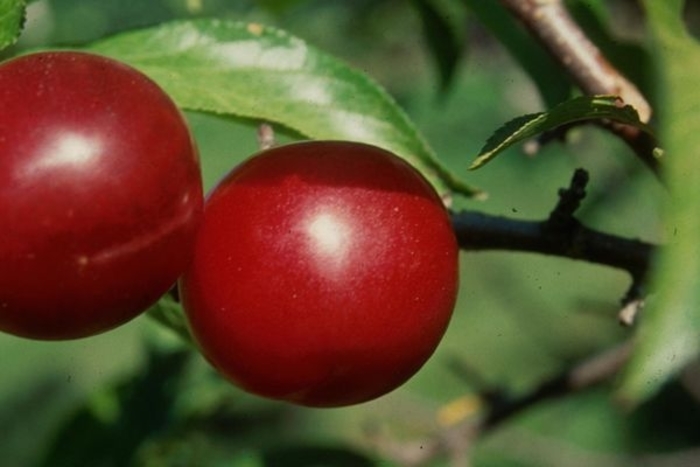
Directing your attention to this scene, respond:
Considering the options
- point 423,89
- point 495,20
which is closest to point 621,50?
point 495,20

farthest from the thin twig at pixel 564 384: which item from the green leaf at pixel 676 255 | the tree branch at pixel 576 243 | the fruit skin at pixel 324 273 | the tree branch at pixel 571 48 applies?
the green leaf at pixel 676 255

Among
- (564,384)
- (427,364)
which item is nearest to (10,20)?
(564,384)

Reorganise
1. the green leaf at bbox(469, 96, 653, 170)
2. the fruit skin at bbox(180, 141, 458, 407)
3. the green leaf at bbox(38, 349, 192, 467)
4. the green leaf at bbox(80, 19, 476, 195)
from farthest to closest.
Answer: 1. the green leaf at bbox(38, 349, 192, 467)
2. the green leaf at bbox(80, 19, 476, 195)
3. the fruit skin at bbox(180, 141, 458, 407)
4. the green leaf at bbox(469, 96, 653, 170)

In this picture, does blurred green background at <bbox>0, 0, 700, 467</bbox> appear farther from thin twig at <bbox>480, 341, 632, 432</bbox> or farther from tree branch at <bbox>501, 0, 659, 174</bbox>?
tree branch at <bbox>501, 0, 659, 174</bbox>

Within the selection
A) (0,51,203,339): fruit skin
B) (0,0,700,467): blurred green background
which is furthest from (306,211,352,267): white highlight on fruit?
(0,0,700,467): blurred green background

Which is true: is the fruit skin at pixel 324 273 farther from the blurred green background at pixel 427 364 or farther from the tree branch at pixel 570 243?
the blurred green background at pixel 427 364

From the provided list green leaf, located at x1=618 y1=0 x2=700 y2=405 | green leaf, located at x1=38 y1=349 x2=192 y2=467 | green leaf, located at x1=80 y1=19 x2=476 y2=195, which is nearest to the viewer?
green leaf, located at x1=618 y1=0 x2=700 y2=405

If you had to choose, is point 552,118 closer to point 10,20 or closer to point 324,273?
point 324,273
